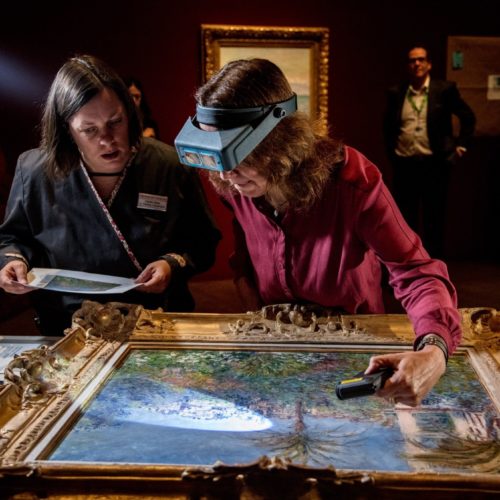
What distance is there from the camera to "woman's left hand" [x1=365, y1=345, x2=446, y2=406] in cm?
129

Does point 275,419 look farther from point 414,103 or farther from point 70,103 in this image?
point 414,103

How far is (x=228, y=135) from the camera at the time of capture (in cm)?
152

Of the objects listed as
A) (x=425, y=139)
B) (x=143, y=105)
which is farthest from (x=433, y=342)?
(x=425, y=139)

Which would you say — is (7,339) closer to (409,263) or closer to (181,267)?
(181,267)

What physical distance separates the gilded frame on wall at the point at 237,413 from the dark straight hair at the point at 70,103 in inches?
21.4

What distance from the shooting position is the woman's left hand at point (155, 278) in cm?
197

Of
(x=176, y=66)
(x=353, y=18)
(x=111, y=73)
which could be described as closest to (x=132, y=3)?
(x=176, y=66)

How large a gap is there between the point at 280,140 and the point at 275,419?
690 millimetres

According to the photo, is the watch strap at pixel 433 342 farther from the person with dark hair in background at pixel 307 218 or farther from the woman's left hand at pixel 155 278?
the woman's left hand at pixel 155 278

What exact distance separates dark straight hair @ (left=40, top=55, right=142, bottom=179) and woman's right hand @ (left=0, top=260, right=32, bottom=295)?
13.0 inches

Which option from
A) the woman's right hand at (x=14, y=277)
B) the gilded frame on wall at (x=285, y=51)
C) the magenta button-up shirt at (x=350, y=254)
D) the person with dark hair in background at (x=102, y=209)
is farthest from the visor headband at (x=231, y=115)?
the gilded frame on wall at (x=285, y=51)

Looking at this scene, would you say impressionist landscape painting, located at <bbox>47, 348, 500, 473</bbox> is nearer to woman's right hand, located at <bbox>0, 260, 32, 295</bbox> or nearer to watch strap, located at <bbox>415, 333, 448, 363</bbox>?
watch strap, located at <bbox>415, 333, 448, 363</bbox>

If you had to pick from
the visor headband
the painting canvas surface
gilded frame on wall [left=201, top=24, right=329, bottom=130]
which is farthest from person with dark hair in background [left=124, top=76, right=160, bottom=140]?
the visor headband

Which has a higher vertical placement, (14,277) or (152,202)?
(152,202)
